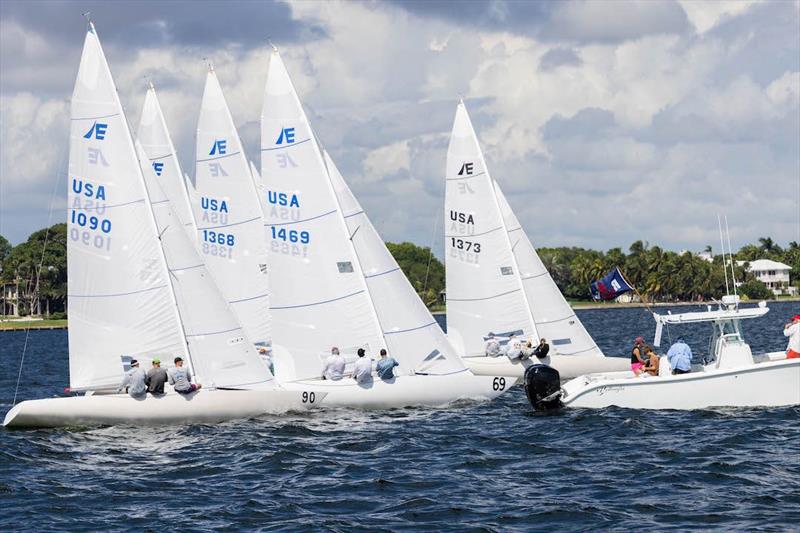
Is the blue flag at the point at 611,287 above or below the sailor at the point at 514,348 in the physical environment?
above

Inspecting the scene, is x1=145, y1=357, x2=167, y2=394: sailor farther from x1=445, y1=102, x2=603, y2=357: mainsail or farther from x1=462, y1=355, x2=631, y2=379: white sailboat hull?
x1=445, y1=102, x2=603, y2=357: mainsail

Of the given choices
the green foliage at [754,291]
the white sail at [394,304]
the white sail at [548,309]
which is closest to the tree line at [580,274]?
the green foliage at [754,291]

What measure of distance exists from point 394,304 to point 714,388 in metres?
9.42

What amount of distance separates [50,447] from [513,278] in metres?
20.1

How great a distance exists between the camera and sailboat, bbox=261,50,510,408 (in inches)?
1294

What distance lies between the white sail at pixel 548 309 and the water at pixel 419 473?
1071 centimetres

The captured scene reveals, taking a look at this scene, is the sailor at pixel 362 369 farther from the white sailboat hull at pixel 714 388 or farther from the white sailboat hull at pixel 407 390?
the white sailboat hull at pixel 714 388

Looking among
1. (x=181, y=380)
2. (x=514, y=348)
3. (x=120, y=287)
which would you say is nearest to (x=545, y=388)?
(x=181, y=380)

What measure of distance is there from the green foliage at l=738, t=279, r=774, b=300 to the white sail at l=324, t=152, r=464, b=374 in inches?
5317

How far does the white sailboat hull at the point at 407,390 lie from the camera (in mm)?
31500

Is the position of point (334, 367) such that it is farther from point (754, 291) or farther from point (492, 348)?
point (754, 291)

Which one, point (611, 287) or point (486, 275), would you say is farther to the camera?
point (486, 275)

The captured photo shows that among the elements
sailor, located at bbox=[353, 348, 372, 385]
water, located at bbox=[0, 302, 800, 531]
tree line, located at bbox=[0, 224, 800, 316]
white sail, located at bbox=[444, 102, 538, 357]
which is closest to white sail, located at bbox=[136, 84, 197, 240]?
white sail, located at bbox=[444, 102, 538, 357]

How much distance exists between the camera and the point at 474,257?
140 feet
